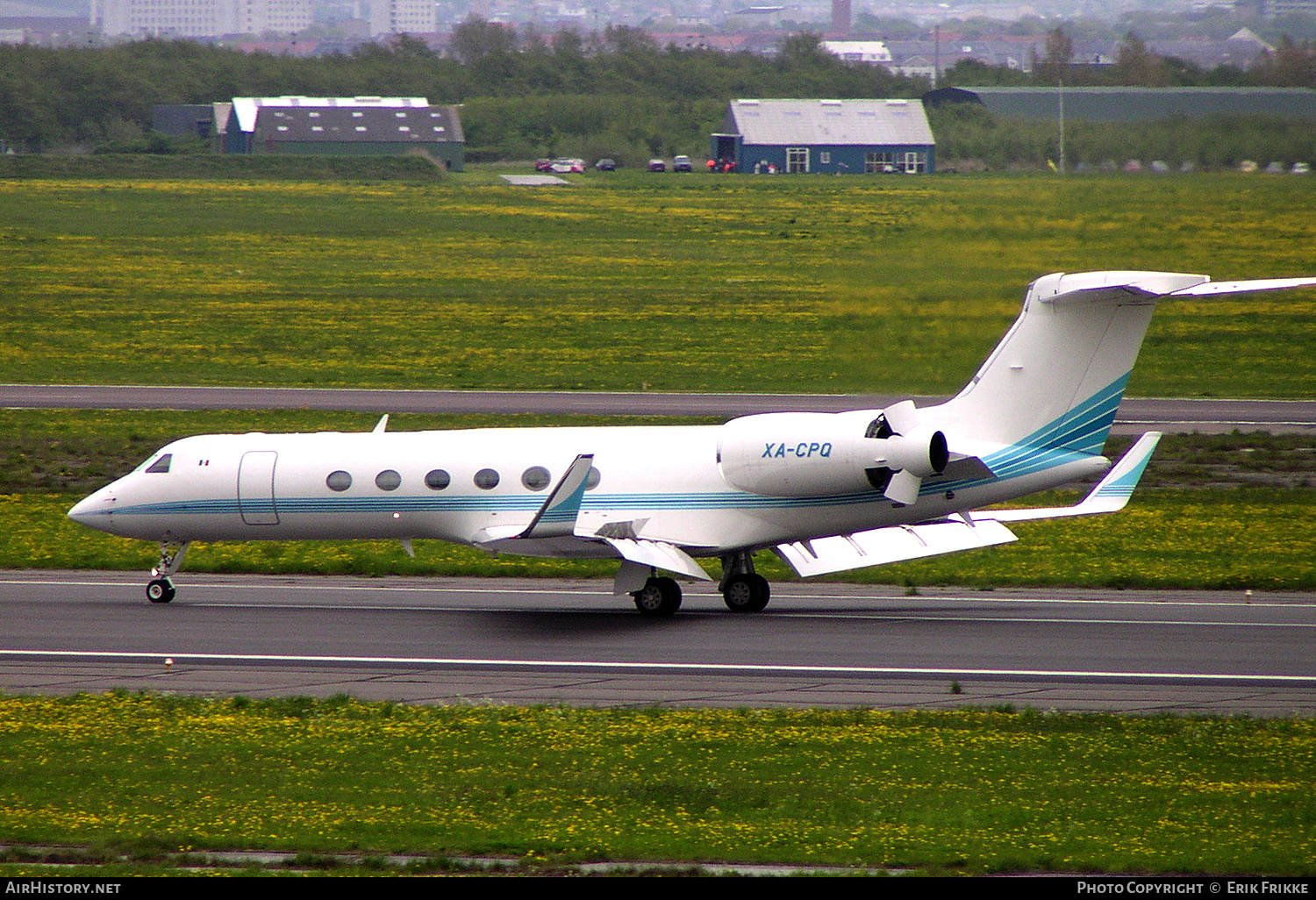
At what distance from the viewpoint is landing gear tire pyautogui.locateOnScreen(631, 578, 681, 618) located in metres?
24.9

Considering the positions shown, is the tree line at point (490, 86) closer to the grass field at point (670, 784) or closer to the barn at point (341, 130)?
the barn at point (341, 130)

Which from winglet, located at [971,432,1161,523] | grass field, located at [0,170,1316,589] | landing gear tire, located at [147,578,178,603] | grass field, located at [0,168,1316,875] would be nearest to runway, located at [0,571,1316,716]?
landing gear tire, located at [147,578,178,603]

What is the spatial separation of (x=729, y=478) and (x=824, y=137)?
7954 cm

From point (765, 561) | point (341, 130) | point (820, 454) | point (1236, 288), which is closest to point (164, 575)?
point (765, 561)

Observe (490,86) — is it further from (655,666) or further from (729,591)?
(655,666)

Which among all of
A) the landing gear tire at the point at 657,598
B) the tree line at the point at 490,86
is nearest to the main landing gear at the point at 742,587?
the landing gear tire at the point at 657,598

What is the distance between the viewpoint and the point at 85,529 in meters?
32.2

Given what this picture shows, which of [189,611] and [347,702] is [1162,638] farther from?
[189,611]

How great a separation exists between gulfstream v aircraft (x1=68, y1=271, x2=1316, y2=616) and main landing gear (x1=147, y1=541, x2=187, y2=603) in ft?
0.11

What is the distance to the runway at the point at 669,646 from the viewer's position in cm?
1975

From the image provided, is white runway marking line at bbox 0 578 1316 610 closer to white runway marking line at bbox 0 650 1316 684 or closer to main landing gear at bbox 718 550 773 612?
main landing gear at bbox 718 550 773 612

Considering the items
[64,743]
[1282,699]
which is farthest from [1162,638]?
[64,743]

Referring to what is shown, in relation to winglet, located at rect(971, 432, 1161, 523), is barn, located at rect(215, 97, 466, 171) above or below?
above

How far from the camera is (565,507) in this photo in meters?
23.6
